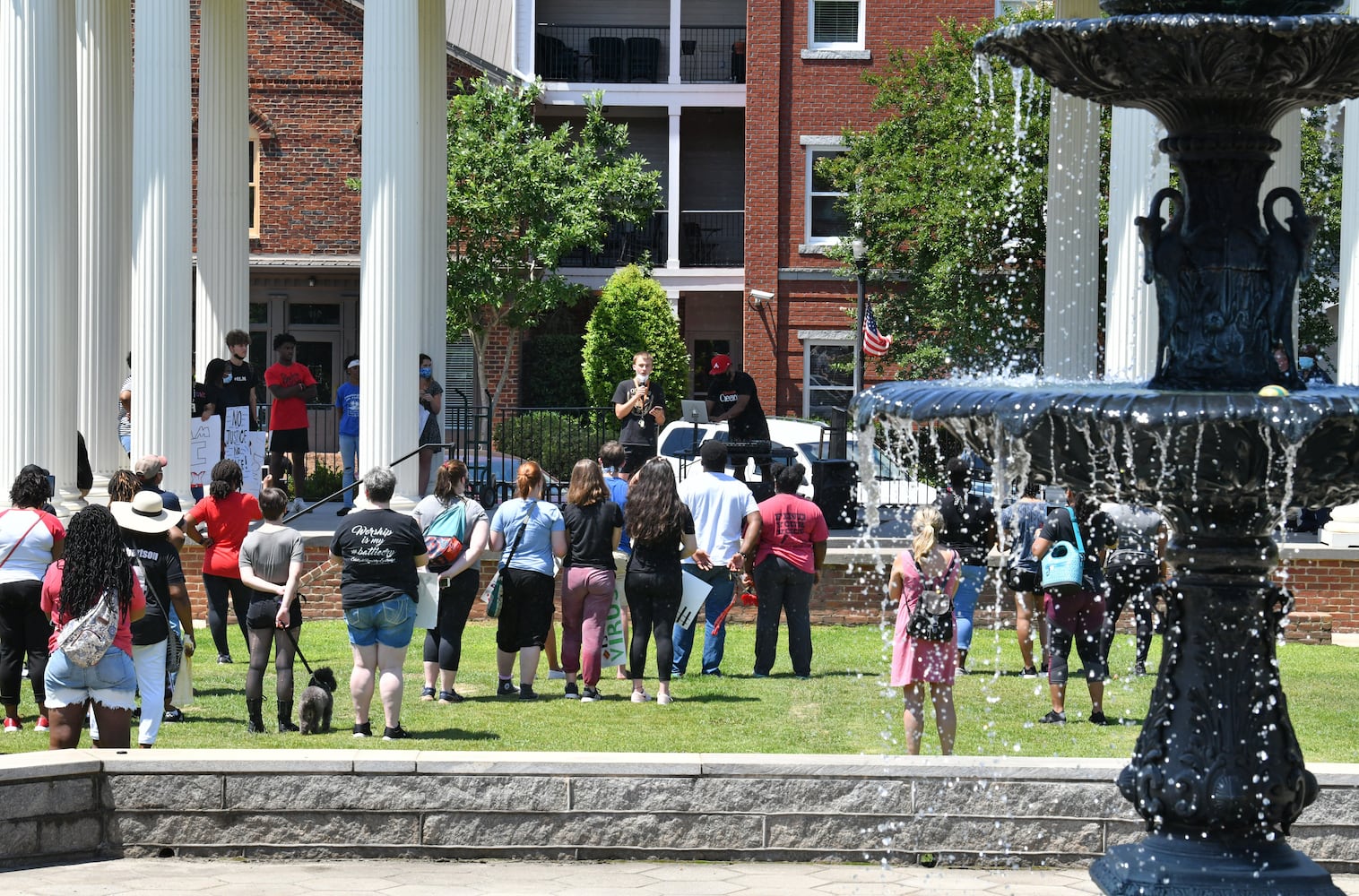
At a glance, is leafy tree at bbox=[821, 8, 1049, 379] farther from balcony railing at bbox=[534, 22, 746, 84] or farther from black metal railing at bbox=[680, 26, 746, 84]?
balcony railing at bbox=[534, 22, 746, 84]

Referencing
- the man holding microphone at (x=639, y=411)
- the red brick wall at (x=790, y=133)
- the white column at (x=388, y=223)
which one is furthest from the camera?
the red brick wall at (x=790, y=133)

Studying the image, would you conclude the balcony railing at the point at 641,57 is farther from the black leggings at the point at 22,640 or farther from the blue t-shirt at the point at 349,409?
the black leggings at the point at 22,640

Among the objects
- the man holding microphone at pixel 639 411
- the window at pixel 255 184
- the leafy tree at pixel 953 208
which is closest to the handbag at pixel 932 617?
the man holding microphone at pixel 639 411

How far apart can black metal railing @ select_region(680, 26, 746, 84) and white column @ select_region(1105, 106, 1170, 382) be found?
2165cm

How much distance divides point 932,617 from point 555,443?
15.6 m

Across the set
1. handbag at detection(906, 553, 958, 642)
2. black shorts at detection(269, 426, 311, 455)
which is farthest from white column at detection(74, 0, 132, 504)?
handbag at detection(906, 553, 958, 642)

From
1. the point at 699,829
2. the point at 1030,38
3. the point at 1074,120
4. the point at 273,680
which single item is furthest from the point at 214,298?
the point at 1030,38

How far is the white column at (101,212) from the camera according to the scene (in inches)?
810

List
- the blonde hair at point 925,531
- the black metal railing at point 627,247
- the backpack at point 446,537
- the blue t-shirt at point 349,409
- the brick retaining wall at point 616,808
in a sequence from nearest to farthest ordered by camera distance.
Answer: the brick retaining wall at point 616,808 → the blonde hair at point 925,531 → the backpack at point 446,537 → the blue t-shirt at point 349,409 → the black metal railing at point 627,247

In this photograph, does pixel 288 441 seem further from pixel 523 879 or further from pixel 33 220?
pixel 523 879

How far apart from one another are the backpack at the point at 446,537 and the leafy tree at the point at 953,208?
15956 mm

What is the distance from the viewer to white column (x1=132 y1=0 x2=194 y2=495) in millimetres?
18938

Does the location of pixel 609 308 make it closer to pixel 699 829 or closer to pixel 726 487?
pixel 726 487

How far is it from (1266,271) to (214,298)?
16255 mm
